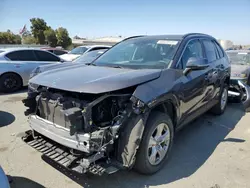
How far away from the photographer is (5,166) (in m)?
3.14

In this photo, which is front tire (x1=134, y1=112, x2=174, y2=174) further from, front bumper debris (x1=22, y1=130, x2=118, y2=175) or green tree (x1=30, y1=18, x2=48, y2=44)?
green tree (x1=30, y1=18, x2=48, y2=44)

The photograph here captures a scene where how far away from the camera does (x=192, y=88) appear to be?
140 inches

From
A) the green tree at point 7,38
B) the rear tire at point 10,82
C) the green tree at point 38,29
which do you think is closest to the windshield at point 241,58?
the rear tire at point 10,82

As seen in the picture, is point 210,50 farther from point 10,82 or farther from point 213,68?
point 10,82

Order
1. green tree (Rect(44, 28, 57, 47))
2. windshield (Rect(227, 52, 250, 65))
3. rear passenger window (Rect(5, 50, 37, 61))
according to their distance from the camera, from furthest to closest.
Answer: green tree (Rect(44, 28, 57, 47)) → windshield (Rect(227, 52, 250, 65)) → rear passenger window (Rect(5, 50, 37, 61))

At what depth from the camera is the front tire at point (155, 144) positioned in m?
2.73

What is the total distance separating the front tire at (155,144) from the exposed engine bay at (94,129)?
20cm

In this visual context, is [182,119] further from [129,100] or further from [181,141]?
[129,100]

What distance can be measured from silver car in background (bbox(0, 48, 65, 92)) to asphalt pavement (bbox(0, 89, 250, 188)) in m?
3.52

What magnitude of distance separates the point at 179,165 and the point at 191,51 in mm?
1940

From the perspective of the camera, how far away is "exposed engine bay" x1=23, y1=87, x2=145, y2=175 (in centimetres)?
244

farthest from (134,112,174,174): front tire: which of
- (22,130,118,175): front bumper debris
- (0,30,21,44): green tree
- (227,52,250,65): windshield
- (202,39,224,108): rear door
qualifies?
(0,30,21,44): green tree

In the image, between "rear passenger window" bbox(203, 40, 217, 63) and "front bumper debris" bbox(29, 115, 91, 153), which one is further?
"rear passenger window" bbox(203, 40, 217, 63)

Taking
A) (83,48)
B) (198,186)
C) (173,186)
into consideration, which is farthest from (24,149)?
(83,48)
